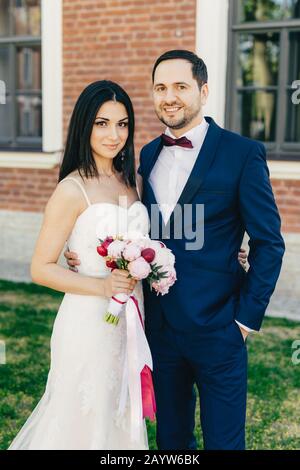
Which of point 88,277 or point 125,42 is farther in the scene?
point 125,42

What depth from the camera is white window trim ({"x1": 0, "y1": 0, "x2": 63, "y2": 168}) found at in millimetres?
7171

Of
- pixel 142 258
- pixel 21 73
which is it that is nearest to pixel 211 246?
pixel 142 258

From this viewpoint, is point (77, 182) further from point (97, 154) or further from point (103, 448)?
point (103, 448)

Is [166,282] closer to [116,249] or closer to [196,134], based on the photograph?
[116,249]

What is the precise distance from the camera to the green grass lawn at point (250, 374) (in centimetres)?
369

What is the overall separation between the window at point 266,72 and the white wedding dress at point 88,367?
4348mm

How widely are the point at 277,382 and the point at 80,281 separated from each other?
2.40 meters

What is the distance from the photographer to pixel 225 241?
251 cm

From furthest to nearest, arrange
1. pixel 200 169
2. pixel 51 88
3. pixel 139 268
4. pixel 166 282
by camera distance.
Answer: pixel 51 88, pixel 200 169, pixel 166 282, pixel 139 268

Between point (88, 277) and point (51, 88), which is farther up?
point (51, 88)

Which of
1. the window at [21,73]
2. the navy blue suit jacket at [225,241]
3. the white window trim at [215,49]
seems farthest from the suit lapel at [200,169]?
the window at [21,73]

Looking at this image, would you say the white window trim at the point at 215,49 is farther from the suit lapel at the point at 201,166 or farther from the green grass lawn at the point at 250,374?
the suit lapel at the point at 201,166

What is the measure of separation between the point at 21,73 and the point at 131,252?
642cm

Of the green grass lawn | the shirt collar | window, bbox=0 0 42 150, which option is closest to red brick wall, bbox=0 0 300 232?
window, bbox=0 0 42 150
